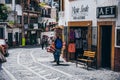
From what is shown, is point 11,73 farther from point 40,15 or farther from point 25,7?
point 40,15

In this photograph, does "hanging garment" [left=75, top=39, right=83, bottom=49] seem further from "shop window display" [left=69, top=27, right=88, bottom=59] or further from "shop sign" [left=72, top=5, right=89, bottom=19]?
"shop sign" [left=72, top=5, right=89, bottom=19]

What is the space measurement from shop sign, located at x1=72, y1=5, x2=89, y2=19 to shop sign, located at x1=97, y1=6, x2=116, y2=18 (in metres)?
1.95

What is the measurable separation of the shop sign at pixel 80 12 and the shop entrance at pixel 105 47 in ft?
7.58

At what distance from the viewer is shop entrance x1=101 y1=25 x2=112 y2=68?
21484 mm

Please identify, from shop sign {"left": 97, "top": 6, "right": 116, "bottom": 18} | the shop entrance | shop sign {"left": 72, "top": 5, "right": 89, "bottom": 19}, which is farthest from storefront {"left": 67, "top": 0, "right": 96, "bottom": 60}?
the shop entrance

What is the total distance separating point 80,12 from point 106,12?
3607 mm

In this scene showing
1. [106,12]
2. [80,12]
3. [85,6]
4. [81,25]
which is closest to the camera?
[106,12]

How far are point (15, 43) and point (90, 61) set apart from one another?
122ft

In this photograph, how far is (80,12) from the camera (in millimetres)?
24109

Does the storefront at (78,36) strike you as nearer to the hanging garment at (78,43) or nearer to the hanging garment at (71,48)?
the hanging garment at (78,43)

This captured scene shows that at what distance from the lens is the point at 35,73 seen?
62.5 feet

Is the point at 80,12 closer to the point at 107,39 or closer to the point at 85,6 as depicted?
the point at 85,6

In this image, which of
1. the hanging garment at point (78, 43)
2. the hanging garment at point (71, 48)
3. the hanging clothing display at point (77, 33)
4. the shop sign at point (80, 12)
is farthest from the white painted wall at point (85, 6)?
the hanging garment at point (71, 48)

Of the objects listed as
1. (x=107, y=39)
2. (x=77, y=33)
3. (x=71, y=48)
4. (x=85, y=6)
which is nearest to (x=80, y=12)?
(x=85, y=6)
